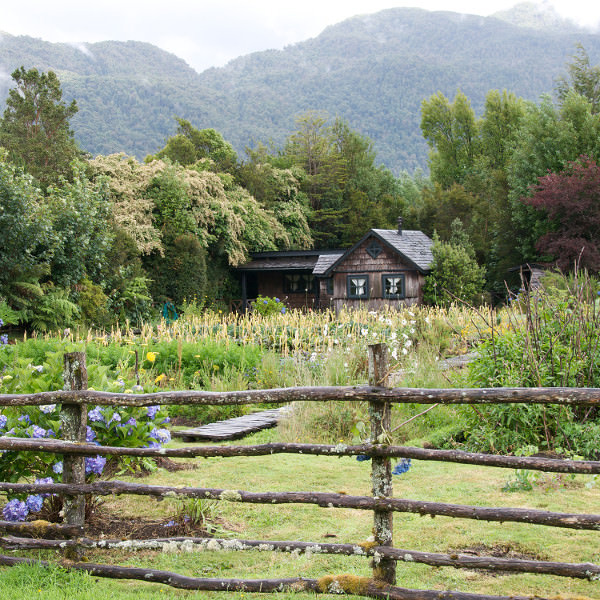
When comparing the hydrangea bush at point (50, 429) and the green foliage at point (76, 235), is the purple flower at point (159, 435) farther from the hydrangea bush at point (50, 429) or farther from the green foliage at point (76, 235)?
the green foliage at point (76, 235)

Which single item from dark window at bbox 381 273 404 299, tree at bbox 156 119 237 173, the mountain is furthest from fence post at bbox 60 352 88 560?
the mountain

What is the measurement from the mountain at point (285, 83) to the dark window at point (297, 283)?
38220 millimetres

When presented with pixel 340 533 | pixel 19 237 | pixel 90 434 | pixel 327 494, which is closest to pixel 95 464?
pixel 90 434

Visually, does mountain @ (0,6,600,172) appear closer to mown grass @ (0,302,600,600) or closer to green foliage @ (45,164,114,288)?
green foliage @ (45,164,114,288)

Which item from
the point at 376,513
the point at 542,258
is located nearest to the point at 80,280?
the point at 376,513

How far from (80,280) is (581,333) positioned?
14021 mm

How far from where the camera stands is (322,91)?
455ft

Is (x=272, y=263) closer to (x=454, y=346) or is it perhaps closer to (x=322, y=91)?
(x=454, y=346)

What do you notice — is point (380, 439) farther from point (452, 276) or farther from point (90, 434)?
point (452, 276)

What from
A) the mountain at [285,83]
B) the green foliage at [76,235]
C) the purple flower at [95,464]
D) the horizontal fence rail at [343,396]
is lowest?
the purple flower at [95,464]

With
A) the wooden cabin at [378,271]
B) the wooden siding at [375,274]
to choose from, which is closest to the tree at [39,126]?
the wooden cabin at [378,271]

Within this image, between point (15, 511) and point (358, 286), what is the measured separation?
22793 mm

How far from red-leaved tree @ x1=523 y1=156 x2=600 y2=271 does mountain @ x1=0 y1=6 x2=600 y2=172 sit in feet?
154

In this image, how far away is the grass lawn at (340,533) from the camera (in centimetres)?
367
